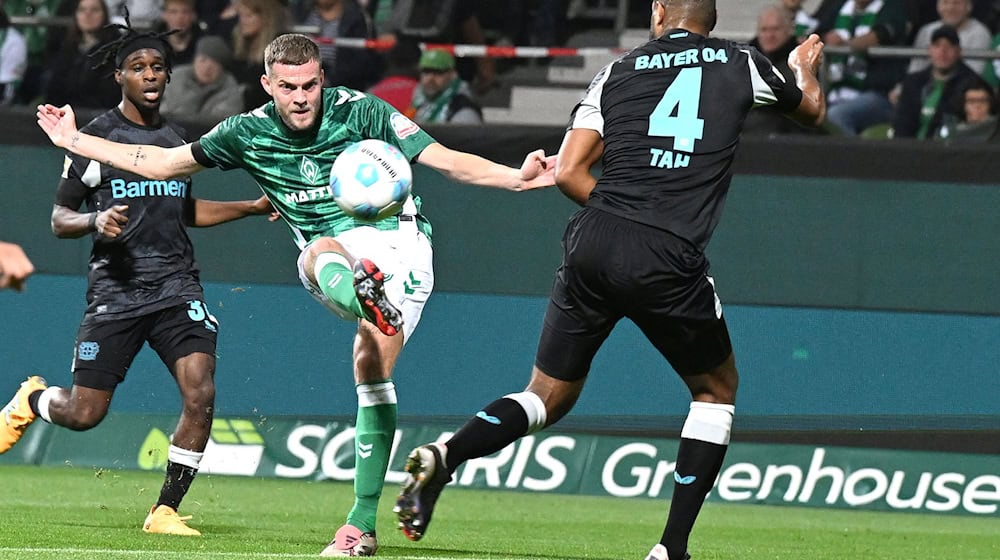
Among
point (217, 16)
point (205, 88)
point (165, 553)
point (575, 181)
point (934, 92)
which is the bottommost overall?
point (165, 553)

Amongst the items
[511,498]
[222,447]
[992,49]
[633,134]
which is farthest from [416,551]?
[992,49]

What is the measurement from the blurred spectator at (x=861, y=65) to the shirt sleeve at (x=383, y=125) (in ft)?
18.7

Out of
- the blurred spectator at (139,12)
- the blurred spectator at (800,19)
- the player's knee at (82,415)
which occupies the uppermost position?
the blurred spectator at (800,19)

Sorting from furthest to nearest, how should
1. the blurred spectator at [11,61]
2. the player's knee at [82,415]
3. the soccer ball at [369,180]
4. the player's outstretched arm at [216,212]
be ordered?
the blurred spectator at [11,61] < the player's outstretched arm at [216,212] < the player's knee at [82,415] < the soccer ball at [369,180]

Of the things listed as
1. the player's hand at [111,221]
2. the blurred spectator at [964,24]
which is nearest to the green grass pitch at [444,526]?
the player's hand at [111,221]

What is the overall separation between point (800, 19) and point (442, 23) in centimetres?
311

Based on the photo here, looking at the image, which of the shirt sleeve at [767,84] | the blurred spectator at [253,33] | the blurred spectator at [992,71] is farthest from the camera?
the blurred spectator at [253,33]

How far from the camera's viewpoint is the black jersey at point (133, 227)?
27.2ft

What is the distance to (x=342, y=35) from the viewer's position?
13438mm

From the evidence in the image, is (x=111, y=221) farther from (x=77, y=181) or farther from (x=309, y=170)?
(x=309, y=170)

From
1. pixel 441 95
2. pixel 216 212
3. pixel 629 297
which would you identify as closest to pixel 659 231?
pixel 629 297

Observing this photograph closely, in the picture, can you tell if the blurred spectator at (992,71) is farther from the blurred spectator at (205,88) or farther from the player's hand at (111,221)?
the player's hand at (111,221)

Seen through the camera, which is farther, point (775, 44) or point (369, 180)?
point (775, 44)

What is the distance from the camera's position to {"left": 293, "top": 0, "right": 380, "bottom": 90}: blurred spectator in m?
13.0
